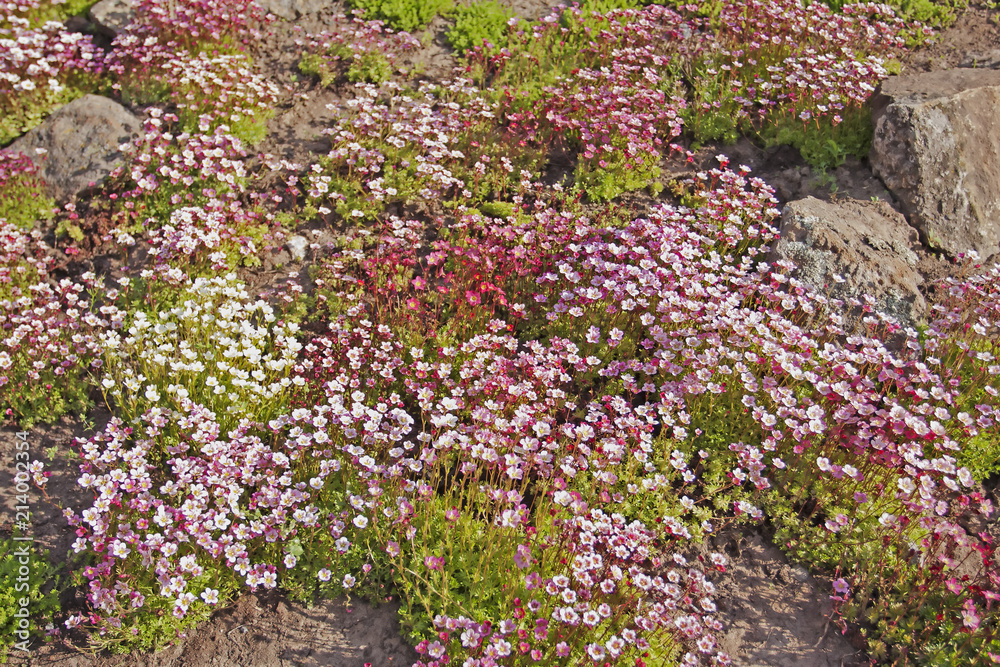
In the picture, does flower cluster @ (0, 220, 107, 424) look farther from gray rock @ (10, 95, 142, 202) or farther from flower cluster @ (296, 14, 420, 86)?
flower cluster @ (296, 14, 420, 86)

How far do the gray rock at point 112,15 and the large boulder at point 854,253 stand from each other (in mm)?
9504

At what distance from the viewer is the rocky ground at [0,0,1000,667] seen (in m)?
4.56

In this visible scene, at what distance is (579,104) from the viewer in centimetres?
833

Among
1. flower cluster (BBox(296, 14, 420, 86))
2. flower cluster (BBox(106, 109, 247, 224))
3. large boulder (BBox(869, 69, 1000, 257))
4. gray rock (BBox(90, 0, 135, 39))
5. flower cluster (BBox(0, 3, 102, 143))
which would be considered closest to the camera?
flower cluster (BBox(106, 109, 247, 224))

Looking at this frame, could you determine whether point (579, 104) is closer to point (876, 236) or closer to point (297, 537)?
point (876, 236)

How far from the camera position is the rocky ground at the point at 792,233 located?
4.56 meters

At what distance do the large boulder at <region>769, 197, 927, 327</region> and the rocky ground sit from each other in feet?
0.05

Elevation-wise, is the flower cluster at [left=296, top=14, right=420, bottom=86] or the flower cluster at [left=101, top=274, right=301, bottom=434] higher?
the flower cluster at [left=296, top=14, right=420, bottom=86]

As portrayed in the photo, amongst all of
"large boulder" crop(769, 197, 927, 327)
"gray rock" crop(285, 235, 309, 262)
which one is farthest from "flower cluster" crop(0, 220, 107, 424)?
"large boulder" crop(769, 197, 927, 327)

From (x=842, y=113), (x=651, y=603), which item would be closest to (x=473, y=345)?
(x=651, y=603)

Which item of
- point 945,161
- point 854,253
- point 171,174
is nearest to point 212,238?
point 171,174

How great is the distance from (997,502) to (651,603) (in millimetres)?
3224

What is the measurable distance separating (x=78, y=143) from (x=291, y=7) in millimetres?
4131

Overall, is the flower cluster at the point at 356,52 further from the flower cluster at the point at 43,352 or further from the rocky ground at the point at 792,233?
the flower cluster at the point at 43,352
